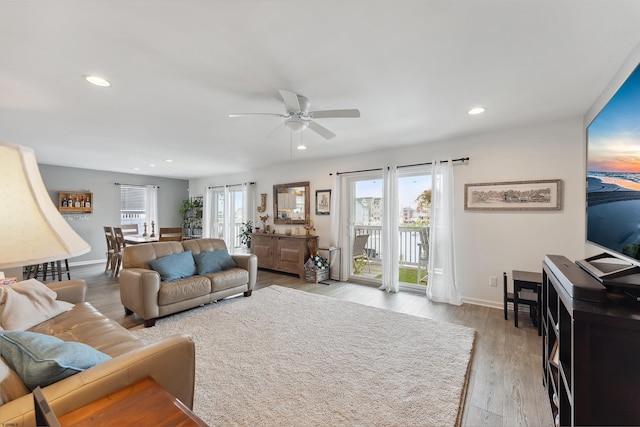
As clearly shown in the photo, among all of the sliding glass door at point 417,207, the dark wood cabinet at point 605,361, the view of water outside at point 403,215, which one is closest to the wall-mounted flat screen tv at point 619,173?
the dark wood cabinet at point 605,361

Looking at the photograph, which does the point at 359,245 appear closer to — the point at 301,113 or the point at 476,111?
the point at 476,111

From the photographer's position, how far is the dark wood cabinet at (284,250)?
17.5 feet

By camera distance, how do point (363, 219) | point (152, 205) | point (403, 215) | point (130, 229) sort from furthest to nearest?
point (152, 205), point (130, 229), point (363, 219), point (403, 215)

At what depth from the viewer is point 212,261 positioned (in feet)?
12.5

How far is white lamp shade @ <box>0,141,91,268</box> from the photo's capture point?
0.58 metres

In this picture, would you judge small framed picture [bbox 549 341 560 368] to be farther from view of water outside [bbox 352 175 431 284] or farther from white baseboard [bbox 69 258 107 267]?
white baseboard [bbox 69 258 107 267]

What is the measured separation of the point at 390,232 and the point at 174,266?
3.27m

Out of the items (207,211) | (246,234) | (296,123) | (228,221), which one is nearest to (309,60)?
(296,123)

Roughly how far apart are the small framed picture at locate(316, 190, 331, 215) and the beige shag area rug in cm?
230

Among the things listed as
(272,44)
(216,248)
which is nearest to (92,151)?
(216,248)

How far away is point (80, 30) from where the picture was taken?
164 cm

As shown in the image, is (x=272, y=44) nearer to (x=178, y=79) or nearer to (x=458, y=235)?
(x=178, y=79)

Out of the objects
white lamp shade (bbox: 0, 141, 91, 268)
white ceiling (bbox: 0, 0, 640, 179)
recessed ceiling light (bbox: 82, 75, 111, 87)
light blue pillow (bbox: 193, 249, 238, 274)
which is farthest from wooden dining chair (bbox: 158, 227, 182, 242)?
white lamp shade (bbox: 0, 141, 91, 268)

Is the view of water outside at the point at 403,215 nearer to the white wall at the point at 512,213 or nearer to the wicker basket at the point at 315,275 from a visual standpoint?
the white wall at the point at 512,213
